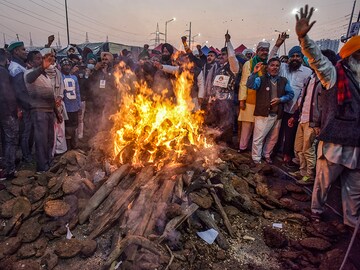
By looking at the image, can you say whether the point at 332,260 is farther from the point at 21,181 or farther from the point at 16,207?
the point at 21,181

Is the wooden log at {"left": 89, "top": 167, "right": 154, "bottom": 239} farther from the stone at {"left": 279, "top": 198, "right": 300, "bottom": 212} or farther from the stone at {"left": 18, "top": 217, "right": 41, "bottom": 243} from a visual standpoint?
the stone at {"left": 279, "top": 198, "right": 300, "bottom": 212}

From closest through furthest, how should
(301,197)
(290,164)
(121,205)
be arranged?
A: 1. (121,205)
2. (301,197)
3. (290,164)

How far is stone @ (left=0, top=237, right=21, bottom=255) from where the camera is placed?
345cm

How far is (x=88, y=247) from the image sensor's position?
11.6ft

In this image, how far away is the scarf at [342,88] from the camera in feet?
12.2

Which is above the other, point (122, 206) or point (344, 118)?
point (344, 118)

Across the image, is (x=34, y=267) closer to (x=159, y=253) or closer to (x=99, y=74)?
(x=159, y=253)

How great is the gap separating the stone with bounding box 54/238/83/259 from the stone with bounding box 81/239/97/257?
0.18 ft

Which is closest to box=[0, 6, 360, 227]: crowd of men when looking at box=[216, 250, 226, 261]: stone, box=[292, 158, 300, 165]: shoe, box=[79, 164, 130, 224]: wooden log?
box=[292, 158, 300, 165]: shoe

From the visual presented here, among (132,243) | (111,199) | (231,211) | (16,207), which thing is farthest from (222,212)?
(16,207)

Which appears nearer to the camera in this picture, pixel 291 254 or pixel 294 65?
pixel 291 254

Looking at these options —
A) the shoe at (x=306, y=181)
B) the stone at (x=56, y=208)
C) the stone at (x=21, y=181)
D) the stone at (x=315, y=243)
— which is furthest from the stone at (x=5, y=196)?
the shoe at (x=306, y=181)

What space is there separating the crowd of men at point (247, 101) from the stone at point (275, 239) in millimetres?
1046

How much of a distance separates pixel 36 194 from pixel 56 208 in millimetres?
635
